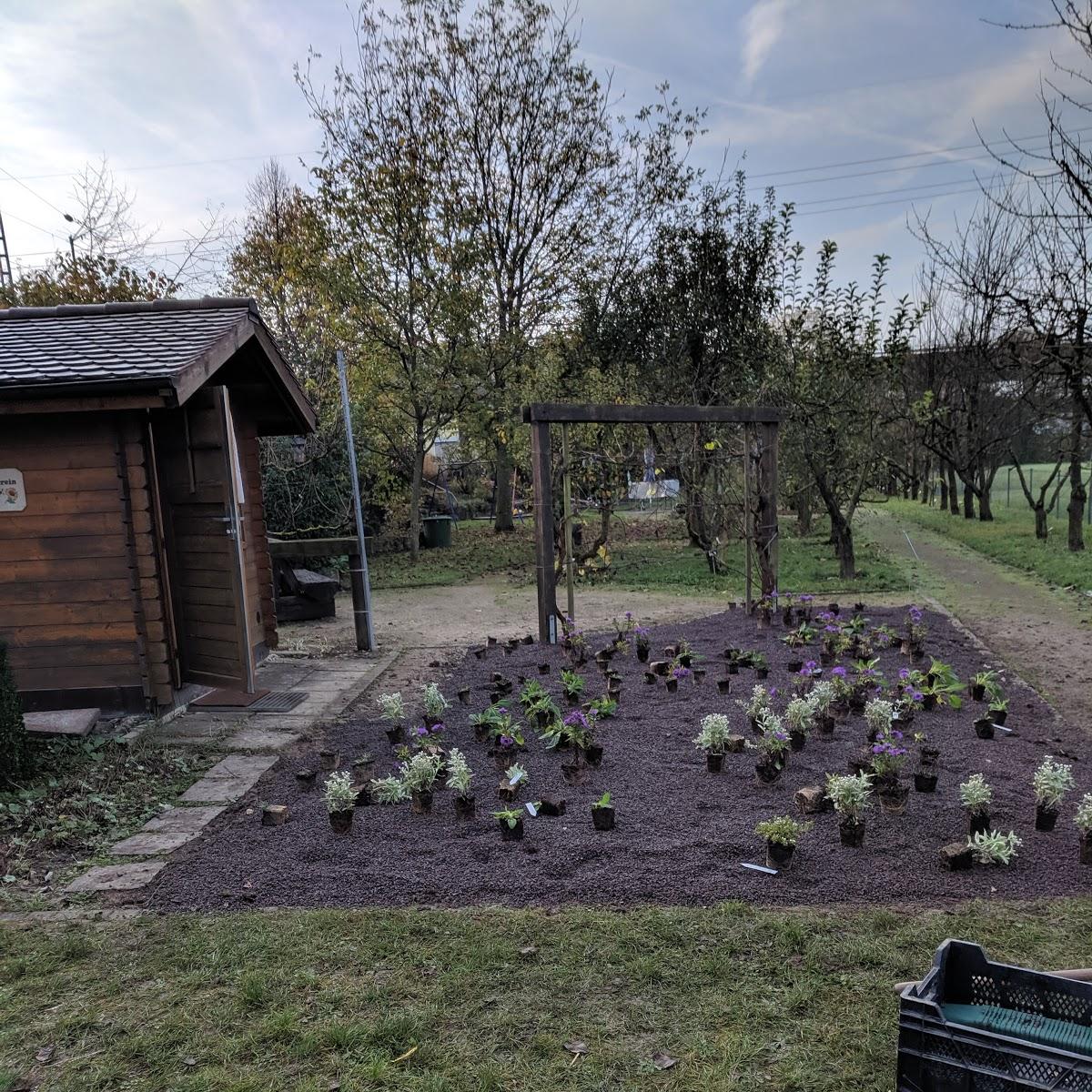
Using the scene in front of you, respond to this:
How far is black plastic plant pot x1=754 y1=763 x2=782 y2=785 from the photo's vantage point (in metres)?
3.97

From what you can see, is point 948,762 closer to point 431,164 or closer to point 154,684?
point 154,684

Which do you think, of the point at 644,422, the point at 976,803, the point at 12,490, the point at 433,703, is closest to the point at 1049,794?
the point at 976,803

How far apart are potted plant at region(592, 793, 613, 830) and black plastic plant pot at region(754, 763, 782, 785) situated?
0.87 m

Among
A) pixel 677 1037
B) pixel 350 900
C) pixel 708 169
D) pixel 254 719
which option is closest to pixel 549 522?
pixel 254 719

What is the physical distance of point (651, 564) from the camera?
537 inches

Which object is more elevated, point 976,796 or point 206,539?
point 206,539

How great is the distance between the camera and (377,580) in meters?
13.2

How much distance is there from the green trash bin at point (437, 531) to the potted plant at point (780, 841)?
14415mm

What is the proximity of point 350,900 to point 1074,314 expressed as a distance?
32.8 feet

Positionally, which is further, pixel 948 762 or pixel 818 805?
pixel 948 762

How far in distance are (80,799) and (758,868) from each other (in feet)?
11.6

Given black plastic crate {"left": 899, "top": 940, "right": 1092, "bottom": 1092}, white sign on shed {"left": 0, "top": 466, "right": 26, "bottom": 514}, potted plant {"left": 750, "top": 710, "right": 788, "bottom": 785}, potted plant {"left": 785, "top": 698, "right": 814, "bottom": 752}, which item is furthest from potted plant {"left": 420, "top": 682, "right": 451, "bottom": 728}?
black plastic crate {"left": 899, "top": 940, "right": 1092, "bottom": 1092}

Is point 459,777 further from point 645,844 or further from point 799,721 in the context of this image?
point 799,721

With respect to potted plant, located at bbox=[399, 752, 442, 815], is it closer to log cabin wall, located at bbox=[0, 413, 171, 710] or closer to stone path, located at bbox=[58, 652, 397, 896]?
stone path, located at bbox=[58, 652, 397, 896]
